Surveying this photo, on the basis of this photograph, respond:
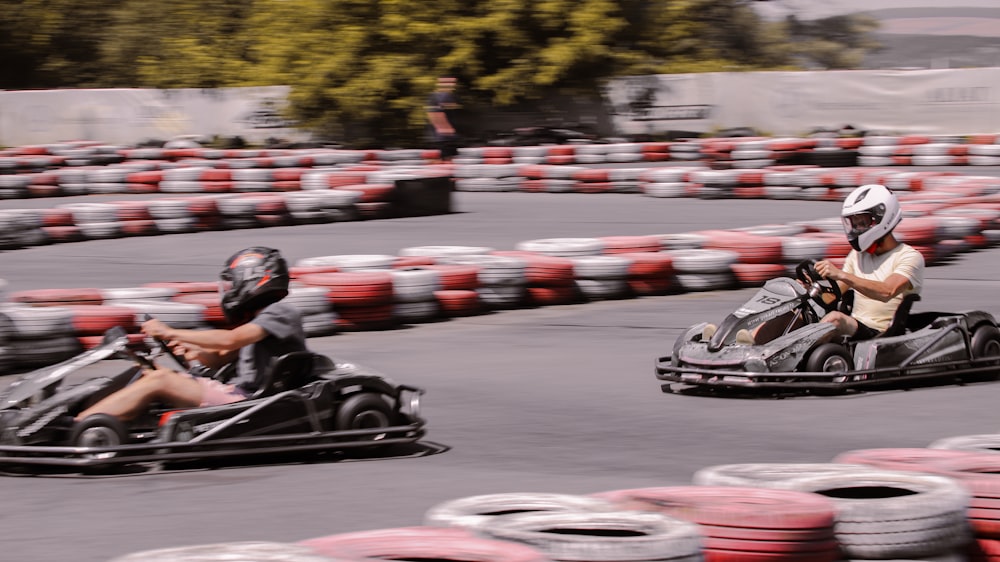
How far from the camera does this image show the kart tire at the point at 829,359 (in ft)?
20.3

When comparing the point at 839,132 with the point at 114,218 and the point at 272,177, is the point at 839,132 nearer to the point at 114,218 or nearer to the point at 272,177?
the point at 272,177

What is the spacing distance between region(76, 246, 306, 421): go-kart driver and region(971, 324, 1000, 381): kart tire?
3.41 meters

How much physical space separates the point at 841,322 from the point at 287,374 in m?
2.69

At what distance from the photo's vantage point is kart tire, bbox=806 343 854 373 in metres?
6.20

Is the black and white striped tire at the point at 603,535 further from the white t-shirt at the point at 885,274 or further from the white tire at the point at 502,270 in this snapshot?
the white tire at the point at 502,270

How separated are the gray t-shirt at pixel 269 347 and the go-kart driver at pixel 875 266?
100 inches

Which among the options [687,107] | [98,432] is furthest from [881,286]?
[687,107]

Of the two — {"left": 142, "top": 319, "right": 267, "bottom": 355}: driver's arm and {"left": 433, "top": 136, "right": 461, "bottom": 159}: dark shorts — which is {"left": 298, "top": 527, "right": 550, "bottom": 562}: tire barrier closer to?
{"left": 142, "top": 319, "right": 267, "bottom": 355}: driver's arm

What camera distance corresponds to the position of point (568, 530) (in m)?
3.50

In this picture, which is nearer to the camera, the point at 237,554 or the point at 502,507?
the point at 237,554

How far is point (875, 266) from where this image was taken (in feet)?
21.4

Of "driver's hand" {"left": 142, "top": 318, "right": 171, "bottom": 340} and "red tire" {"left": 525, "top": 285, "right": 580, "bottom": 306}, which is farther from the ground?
"red tire" {"left": 525, "top": 285, "right": 580, "bottom": 306}

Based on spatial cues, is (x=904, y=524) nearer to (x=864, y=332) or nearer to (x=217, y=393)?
(x=217, y=393)

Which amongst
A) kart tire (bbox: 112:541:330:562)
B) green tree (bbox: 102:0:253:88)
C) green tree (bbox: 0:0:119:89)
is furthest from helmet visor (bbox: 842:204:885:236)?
green tree (bbox: 0:0:119:89)
